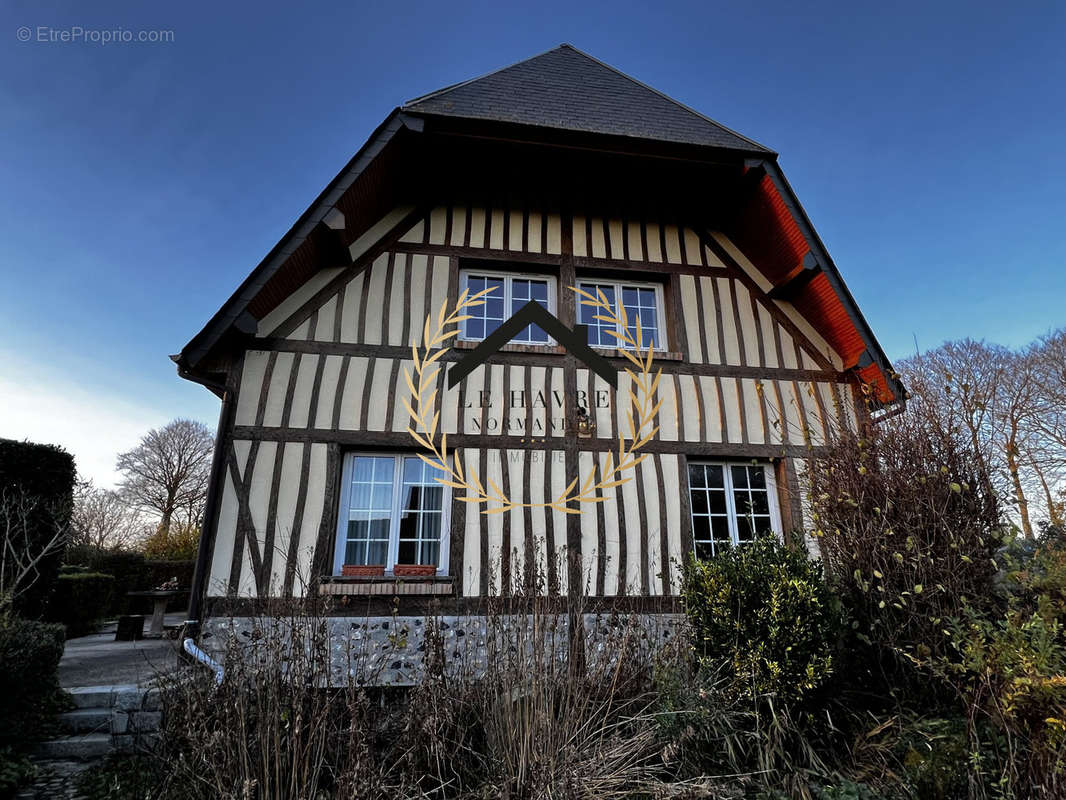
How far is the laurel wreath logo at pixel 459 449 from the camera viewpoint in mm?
4633

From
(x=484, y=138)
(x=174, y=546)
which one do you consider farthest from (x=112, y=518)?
(x=484, y=138)

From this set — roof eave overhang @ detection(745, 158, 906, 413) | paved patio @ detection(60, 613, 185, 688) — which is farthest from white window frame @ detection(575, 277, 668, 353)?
paved patio @ detection(60, 613, 185, 688)

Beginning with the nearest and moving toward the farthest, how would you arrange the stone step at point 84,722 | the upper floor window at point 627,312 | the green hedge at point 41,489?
the stone step at point 84,722 → the green hedge at point 41,489 → the upper floor window at point 627,312

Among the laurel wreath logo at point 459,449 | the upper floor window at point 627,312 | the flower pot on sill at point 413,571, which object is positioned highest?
the upper floor window at point 627,312

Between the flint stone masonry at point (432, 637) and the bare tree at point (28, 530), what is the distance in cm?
242

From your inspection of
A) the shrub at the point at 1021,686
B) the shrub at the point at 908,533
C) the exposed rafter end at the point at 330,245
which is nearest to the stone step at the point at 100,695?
the exposed rafter end at the point at 330,245

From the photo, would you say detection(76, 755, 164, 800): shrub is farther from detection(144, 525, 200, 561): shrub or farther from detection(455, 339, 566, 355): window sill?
detection(144, 525, 200, 561): shrub

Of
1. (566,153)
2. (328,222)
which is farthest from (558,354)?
(328,222)

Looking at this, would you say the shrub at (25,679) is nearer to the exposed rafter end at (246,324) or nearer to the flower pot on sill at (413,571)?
the flower pot on sill at (413,571)

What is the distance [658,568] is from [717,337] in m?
2.32

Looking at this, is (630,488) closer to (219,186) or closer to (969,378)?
(969,378)

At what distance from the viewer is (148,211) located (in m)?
6.23

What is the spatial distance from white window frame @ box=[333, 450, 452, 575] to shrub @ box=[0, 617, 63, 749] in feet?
5.83

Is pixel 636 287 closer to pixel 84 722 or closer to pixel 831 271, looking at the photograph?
pixel 831 271
